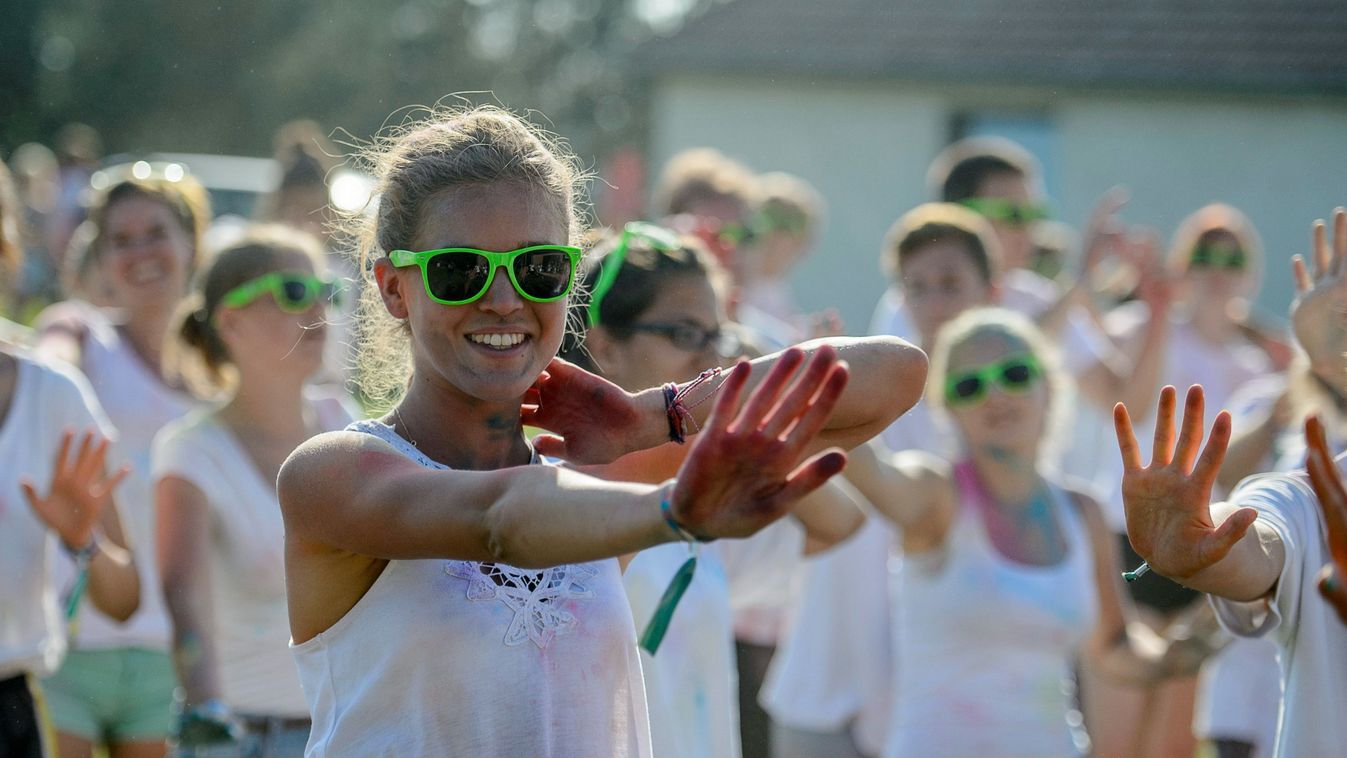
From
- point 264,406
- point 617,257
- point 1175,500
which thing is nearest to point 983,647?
point 617,257

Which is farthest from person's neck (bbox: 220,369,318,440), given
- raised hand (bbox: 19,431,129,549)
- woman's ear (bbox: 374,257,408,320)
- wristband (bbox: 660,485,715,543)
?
wristband (bbox: 660,485,715,543)

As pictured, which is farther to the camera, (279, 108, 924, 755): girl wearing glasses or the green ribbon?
the green ribbon

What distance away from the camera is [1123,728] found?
6.91 metres

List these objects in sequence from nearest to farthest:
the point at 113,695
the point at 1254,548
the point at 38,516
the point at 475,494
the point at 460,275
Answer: the point at 475,494 < the point at 460,275 < the point at 1254,548 < the point at 38,516 < the point at 113,695

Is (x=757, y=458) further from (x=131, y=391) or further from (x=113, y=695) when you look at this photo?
(x=131, y=391)

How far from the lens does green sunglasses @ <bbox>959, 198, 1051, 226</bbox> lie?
753cm

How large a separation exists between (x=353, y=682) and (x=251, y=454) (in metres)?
2.61

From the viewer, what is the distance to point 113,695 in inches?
211

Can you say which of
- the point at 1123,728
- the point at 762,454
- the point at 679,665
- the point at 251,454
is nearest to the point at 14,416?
the point at 251,454

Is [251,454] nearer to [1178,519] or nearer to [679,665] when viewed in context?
[679,665]

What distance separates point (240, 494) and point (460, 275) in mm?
2553

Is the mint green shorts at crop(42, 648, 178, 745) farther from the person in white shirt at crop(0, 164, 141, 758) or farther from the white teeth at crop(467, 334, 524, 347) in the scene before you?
the white teeth at crop(467, 334, 524, 347)

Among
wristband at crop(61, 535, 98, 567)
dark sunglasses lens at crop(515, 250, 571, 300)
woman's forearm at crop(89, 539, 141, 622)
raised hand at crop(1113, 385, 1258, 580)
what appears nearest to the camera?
dark sunglasses lens at crop(515, 250, 571, 300)

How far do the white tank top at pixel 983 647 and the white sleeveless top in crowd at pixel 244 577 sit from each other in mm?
1920
